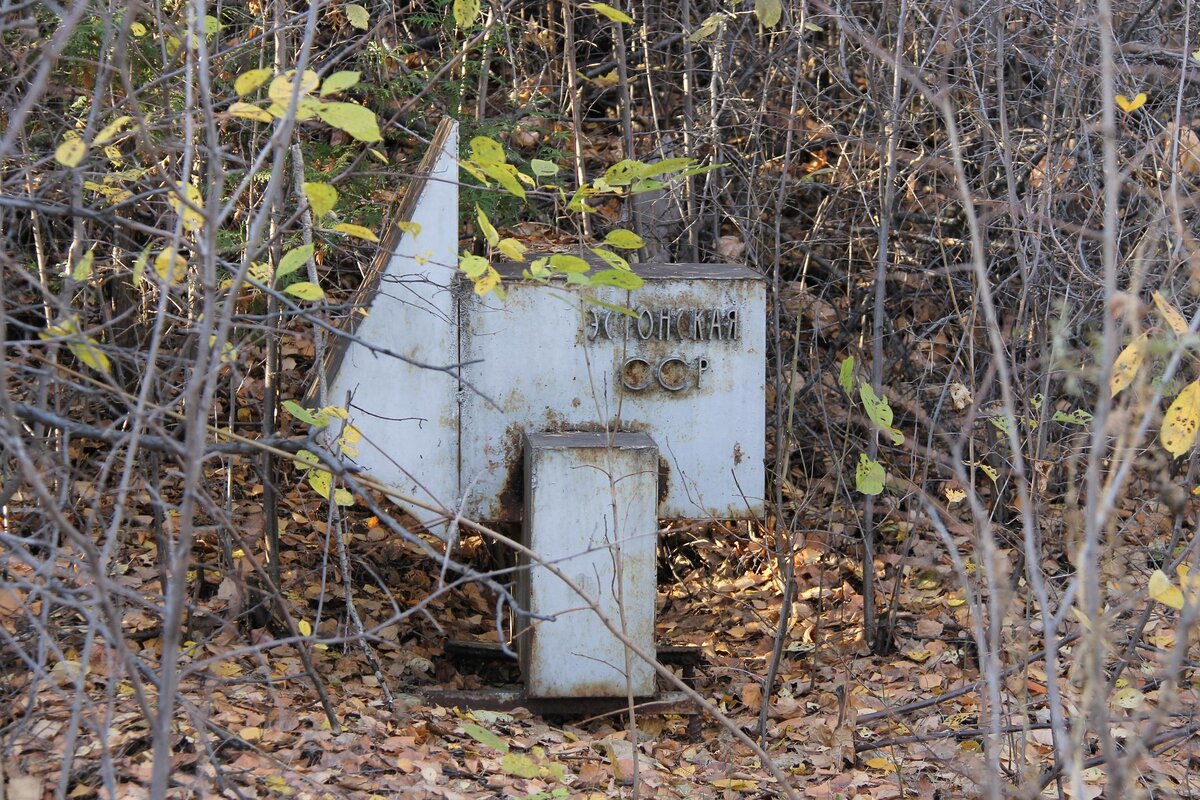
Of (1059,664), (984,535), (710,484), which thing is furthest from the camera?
(1059,664)

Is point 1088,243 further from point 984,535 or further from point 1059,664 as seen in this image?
point 984,535

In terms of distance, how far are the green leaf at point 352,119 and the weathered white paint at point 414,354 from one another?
1652 millimetres

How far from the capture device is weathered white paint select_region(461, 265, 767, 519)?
415cm

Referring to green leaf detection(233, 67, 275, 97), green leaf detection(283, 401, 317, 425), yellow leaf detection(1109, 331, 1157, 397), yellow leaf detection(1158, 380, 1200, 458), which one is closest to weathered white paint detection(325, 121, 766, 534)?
green leaf detection(283, 401, 317, 425)

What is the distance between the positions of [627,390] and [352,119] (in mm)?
2093

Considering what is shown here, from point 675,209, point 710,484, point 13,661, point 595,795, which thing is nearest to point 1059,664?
point 710,484

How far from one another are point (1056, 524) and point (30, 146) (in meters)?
4.73

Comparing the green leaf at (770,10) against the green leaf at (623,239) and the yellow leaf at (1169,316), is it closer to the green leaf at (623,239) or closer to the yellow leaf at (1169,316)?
the green leaf at (623,239)

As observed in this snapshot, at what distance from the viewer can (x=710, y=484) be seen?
169 inches

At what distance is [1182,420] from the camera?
2.52m

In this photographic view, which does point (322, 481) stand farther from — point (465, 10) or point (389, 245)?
point (465, 10)

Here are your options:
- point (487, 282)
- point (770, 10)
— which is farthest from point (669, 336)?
point (487, 282)

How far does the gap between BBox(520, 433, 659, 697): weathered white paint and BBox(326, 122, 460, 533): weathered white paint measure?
A: 33cm

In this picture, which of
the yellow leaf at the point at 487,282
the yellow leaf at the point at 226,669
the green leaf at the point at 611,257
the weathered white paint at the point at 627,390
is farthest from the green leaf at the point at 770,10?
the yellow leaf at the point at 226,669
